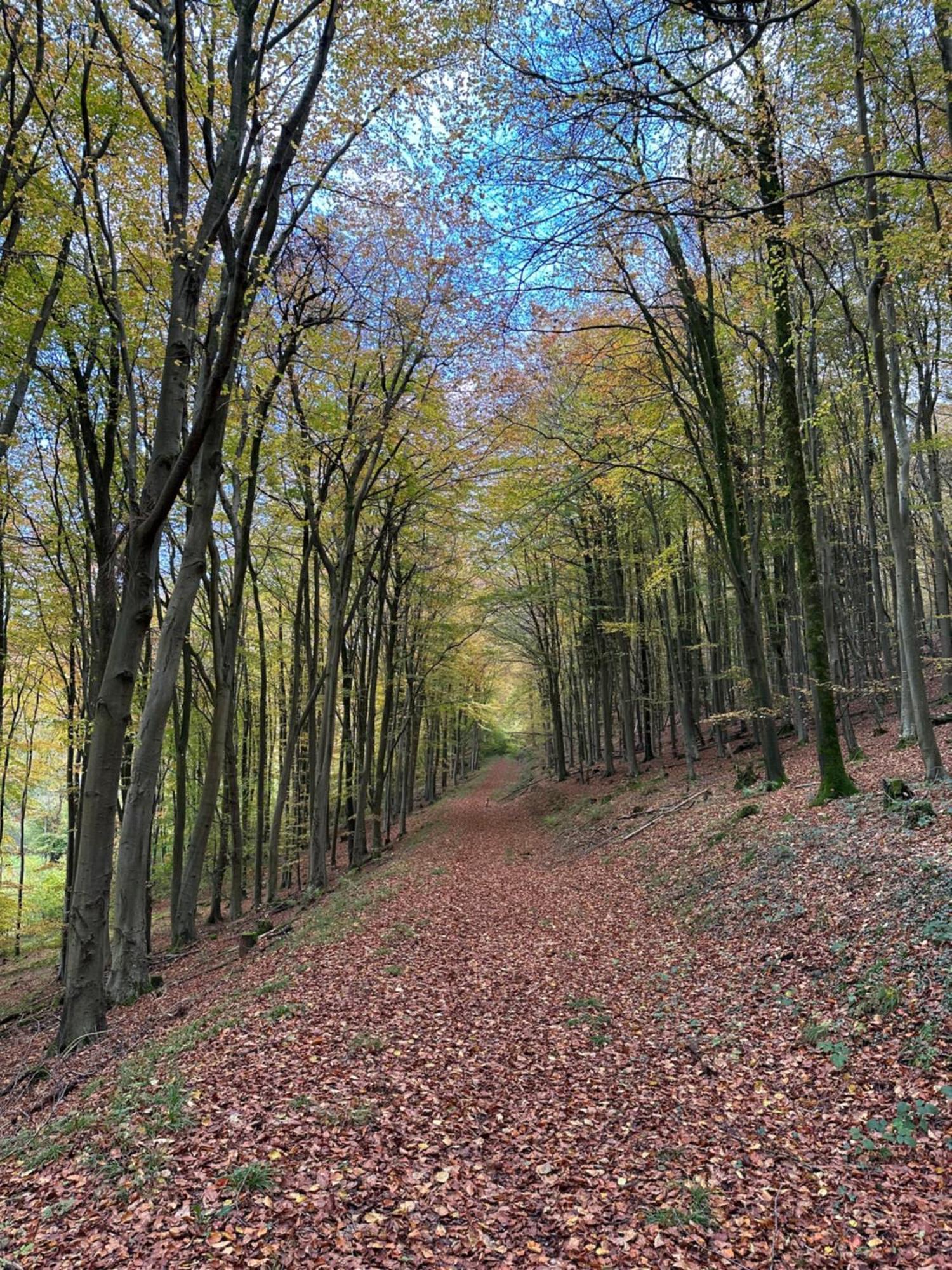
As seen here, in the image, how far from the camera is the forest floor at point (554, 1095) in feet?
10.3

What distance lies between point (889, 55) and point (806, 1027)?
493 inches

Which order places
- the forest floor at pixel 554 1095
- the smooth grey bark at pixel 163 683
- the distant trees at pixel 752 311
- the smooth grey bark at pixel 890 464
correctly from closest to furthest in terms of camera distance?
the forest floor at pixel 554 1095, the distant trees at pixel 752 311, the smooth grey bark at pixel 163 683, the smooth grey bark at pixel 890 464

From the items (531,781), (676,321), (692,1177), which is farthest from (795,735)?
(692,1177)

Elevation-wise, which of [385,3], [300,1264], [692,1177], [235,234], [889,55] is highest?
[889,55]

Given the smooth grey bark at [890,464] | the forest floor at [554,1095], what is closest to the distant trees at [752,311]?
the smooth grey bark at [890,464]

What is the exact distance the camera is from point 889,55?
902 cm

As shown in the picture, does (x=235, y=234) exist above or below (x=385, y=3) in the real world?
below

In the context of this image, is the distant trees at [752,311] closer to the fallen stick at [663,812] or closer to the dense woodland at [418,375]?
the dense woodland at [418,375]

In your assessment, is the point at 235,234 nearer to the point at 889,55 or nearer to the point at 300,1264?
the point at 300,1264

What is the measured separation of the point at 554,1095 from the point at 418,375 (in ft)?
44.6

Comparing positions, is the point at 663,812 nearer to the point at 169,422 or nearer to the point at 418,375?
the point at 418,375

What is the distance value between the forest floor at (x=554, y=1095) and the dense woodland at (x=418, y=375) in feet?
7.57

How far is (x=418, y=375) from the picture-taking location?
14.4m

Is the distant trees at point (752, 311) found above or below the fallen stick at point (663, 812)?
above
